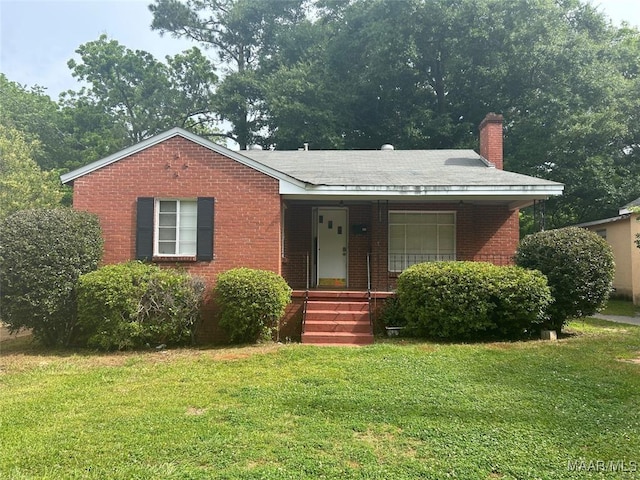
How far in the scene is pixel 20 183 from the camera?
694 inches

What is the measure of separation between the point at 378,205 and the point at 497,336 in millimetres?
4468

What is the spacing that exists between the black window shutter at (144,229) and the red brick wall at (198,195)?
0.51ft

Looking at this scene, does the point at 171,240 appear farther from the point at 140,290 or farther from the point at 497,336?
the point at 497,336

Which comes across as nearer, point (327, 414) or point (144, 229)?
point (327, 414)

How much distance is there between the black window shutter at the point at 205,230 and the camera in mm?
9328

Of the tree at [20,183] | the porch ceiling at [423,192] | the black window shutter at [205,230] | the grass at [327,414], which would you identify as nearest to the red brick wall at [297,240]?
the porch ceiling at [423,192]

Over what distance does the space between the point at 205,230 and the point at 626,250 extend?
15036mm

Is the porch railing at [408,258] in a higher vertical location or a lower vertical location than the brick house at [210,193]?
lower

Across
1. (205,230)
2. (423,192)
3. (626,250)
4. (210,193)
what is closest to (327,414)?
(205,230)

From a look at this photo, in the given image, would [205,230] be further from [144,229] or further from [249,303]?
[249,303]

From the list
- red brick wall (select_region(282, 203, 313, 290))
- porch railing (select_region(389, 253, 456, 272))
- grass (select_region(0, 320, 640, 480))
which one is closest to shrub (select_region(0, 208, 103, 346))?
grass (select_region(0, 320, 640, 480))

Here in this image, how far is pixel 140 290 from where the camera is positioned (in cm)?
799

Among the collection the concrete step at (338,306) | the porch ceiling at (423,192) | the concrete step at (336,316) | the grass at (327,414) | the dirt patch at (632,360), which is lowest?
the grass at (327,414)

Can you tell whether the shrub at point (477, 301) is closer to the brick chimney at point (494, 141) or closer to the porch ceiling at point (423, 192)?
the porch ceiling at point (423, 192)
